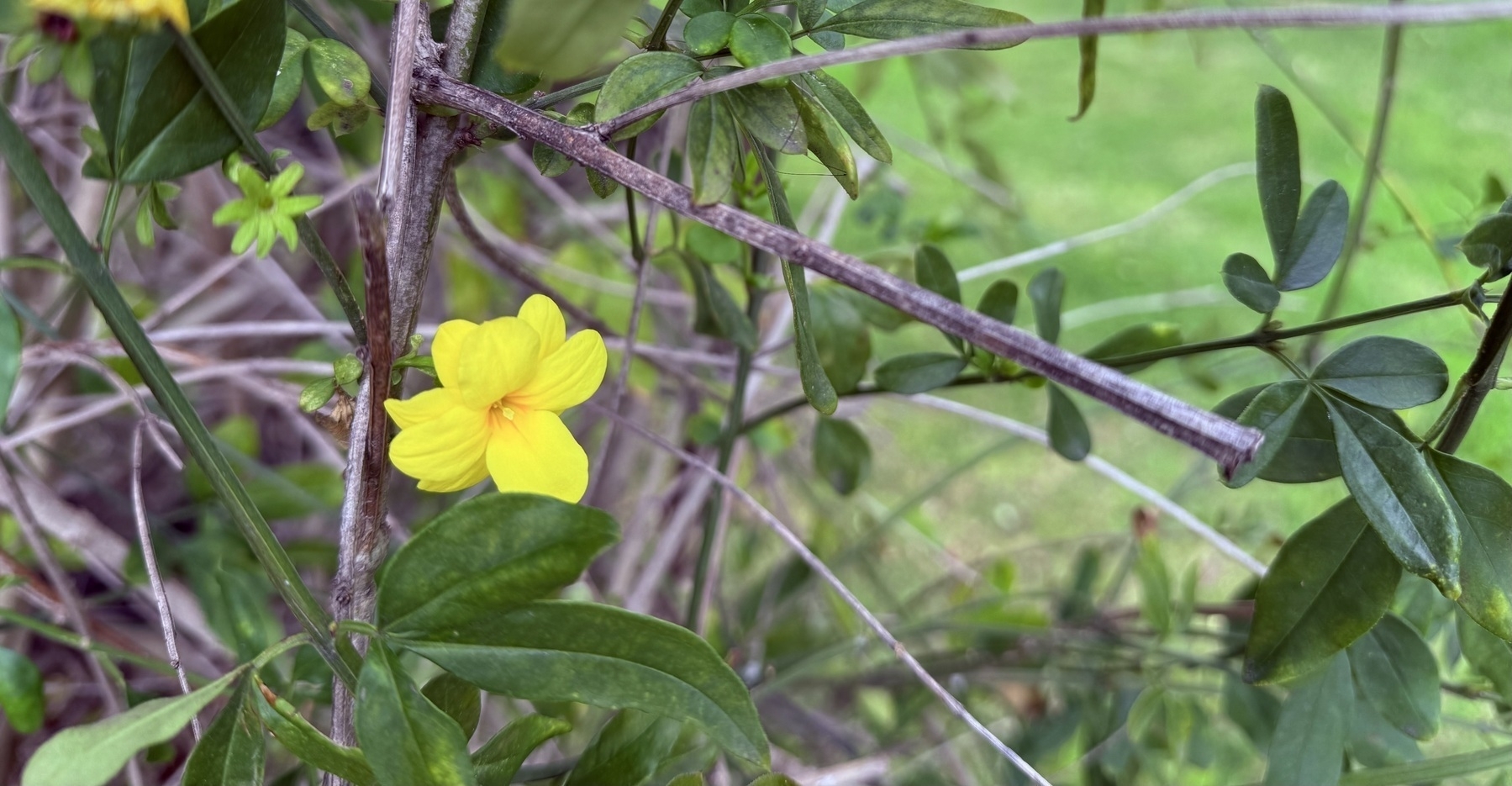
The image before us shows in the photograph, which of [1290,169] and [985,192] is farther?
[985,192]

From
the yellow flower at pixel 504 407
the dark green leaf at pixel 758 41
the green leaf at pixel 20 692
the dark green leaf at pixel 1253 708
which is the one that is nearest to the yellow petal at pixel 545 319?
the yellow flower at pixel 504 407

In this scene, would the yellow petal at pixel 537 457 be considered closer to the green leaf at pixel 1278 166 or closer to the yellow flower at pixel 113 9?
the yellow flower at pixel 113 9

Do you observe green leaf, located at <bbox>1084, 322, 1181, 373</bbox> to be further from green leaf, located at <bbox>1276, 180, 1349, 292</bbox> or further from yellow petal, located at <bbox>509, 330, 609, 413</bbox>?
yellow petal, located at <bbox>509, 330, 609, 413</bbox>

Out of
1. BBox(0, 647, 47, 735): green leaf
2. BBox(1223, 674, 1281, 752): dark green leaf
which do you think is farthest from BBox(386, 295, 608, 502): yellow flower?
BBox(1223, 674, 1281, 752): dark green leaf

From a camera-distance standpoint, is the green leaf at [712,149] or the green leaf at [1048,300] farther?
the green leaf at [1048,300]

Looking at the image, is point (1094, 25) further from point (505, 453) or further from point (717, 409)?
point (717, 409)

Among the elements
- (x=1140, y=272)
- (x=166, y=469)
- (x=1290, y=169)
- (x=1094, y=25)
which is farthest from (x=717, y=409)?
(x=1140, y=272)

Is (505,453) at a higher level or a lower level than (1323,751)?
higher
